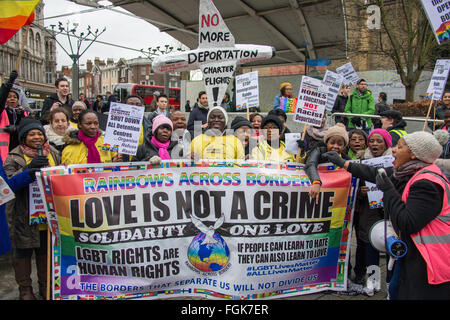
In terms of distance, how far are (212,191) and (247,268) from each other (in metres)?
0.81

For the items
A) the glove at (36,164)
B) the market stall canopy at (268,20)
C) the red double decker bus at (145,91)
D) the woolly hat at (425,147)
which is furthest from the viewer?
the red double decker bus at (145,91)

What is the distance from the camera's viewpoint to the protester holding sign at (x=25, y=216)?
357 cm

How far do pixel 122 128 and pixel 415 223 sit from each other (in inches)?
111

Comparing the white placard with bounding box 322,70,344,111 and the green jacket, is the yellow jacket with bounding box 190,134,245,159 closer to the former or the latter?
the white placard with bounding box 322,70,344,111

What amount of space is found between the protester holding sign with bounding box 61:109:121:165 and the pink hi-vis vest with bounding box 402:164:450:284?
10.2ft

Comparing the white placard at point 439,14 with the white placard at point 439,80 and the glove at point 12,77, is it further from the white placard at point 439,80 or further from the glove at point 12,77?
the glove at point 12,77

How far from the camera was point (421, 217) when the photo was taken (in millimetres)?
2387

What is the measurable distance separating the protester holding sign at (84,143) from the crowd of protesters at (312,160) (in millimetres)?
10

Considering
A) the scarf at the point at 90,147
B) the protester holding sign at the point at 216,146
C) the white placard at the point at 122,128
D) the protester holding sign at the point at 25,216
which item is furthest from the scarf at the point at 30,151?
the protester holding sign at the point at 216,146

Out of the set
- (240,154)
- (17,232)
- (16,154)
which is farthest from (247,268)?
(16,154)

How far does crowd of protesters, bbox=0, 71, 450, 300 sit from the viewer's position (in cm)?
243

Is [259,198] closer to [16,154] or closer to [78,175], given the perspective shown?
[78,175]

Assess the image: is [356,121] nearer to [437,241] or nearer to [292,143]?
[292,143]

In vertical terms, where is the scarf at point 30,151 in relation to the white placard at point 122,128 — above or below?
below
